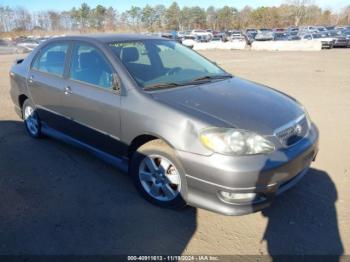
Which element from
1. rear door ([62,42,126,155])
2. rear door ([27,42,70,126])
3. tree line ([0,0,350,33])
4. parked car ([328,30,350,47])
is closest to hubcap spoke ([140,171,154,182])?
rear door ([62,42,126,155])

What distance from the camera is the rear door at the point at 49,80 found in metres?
4.23

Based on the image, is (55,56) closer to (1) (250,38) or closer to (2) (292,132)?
(2) (292,132)

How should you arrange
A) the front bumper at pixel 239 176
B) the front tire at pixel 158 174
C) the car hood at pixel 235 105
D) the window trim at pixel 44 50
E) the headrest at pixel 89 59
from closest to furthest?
1. the front bumper at pixel 239 176
2. the car hood at pixel 235 105
3. the front tire at pixel 158 174
4. the headrest at pixel 89 59
5. the window trim at pixel 44 50

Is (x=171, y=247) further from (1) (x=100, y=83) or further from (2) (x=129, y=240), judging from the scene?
(1) (x=100, y=83)

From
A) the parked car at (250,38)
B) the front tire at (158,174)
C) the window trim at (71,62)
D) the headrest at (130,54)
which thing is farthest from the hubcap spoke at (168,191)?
the parked car at (250,38)

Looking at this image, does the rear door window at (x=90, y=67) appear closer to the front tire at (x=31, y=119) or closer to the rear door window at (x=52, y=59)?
the rear door window at (x=52, y=59)

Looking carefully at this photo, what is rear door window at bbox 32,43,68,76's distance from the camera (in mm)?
4262

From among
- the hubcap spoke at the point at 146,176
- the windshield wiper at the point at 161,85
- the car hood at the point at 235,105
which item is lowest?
the hubcap spoke at the point at 146,176

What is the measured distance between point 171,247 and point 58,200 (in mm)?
1428

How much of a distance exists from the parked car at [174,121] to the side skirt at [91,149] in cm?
1

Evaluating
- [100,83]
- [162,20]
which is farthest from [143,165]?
[162,20]

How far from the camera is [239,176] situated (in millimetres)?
2654

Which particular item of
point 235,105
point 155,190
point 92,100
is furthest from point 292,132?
point 92,100

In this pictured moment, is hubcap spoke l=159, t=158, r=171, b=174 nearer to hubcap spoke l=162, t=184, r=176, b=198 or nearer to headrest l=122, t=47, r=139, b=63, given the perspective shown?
hubcap spoke l=162, t=184, r=176, b=198
